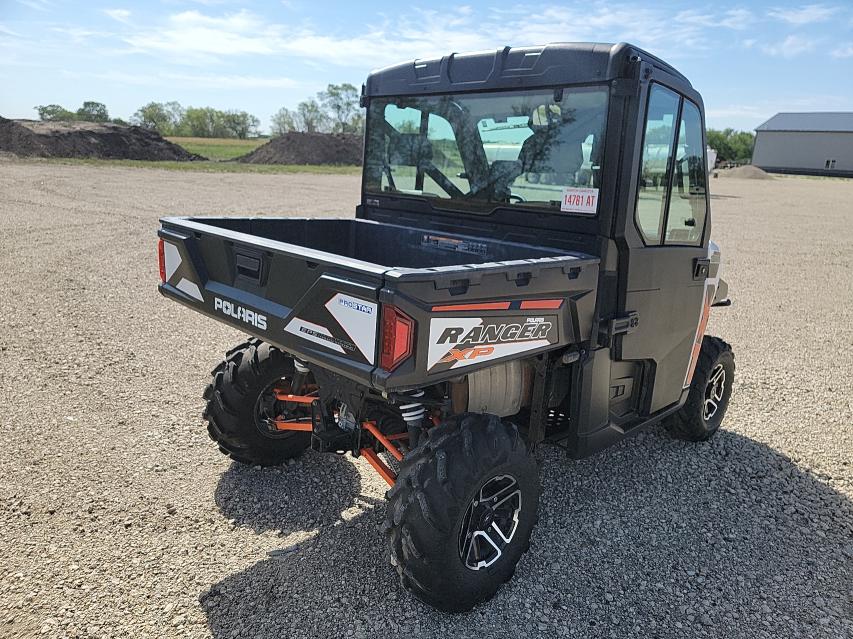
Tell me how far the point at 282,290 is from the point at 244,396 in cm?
116

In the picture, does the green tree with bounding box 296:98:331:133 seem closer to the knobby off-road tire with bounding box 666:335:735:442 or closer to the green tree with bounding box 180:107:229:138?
the green tree with bounding box 180:107:229:138

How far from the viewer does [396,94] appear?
3.94m

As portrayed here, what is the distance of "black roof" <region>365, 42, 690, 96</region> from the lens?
3008 mm

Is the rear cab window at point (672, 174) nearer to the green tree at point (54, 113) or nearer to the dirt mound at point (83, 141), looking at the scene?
the dirt mound at point (83, 141)

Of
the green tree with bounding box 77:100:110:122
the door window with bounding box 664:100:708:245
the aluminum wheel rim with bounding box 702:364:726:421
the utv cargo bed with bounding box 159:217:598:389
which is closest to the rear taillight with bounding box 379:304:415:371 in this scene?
the utv cargo bed with bounding box 159:217:598:389

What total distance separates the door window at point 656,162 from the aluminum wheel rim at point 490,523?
4.83 feet

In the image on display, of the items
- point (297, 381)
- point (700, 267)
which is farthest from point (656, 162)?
point (297, 381)

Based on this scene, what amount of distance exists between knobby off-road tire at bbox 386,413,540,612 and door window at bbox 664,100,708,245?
161 cm

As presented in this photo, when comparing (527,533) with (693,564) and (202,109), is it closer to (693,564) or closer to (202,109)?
(693,564)

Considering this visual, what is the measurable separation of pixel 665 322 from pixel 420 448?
176 cm

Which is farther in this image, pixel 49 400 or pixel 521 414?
pixel 49 400

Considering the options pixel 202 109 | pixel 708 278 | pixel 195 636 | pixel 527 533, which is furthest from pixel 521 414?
pixel 202 109

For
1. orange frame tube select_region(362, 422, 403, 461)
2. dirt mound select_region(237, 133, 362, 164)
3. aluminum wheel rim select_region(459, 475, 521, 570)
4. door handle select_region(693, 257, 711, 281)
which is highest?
dirt mound select_region(237, 133, 362, 164)

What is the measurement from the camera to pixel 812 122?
229 feet
